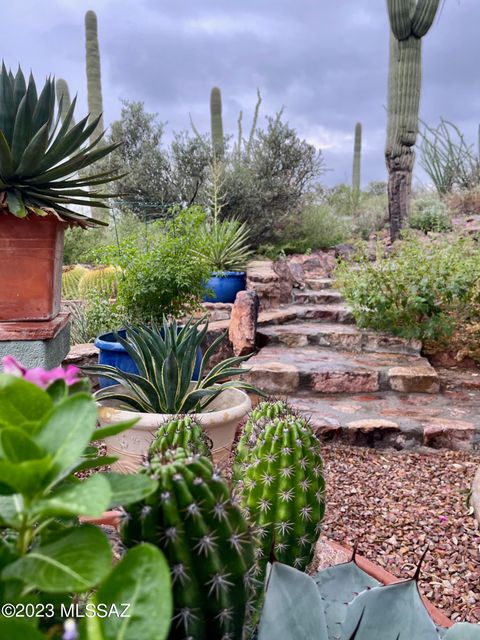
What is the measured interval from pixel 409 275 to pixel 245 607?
4184mm

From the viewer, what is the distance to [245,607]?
0.70 meters

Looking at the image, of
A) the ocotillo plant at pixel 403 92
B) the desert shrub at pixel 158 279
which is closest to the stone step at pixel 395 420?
the desert shrub at pixel 158 279

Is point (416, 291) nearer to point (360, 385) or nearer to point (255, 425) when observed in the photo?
point (360, 385)

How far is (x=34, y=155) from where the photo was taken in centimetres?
256

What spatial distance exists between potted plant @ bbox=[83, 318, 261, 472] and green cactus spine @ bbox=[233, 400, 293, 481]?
0.64 m

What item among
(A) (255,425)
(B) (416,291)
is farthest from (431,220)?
(A) (255,425)

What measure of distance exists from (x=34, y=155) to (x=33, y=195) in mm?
232

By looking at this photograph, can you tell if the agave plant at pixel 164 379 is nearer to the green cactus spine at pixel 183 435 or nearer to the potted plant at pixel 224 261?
the green cactus spine at pixel 183 435

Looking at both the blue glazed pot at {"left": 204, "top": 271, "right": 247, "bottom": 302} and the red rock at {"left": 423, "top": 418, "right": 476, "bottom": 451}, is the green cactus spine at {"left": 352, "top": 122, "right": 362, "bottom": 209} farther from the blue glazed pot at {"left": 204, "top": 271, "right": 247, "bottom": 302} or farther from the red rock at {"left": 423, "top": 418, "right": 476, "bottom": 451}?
the red rock at {"left": 423, "top": 418, "right": 476, "bottom": 451}

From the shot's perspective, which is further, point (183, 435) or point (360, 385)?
point (360, 385)

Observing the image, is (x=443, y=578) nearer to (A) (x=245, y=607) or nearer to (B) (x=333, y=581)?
(B) (x=333, y=581)

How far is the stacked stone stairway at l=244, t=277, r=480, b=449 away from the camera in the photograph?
324cm

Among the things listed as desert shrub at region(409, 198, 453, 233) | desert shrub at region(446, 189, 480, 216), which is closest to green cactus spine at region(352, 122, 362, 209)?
desert shrub at region(446, 189, 480, 216)

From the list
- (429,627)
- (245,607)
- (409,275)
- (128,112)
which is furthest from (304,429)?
(128,112)
